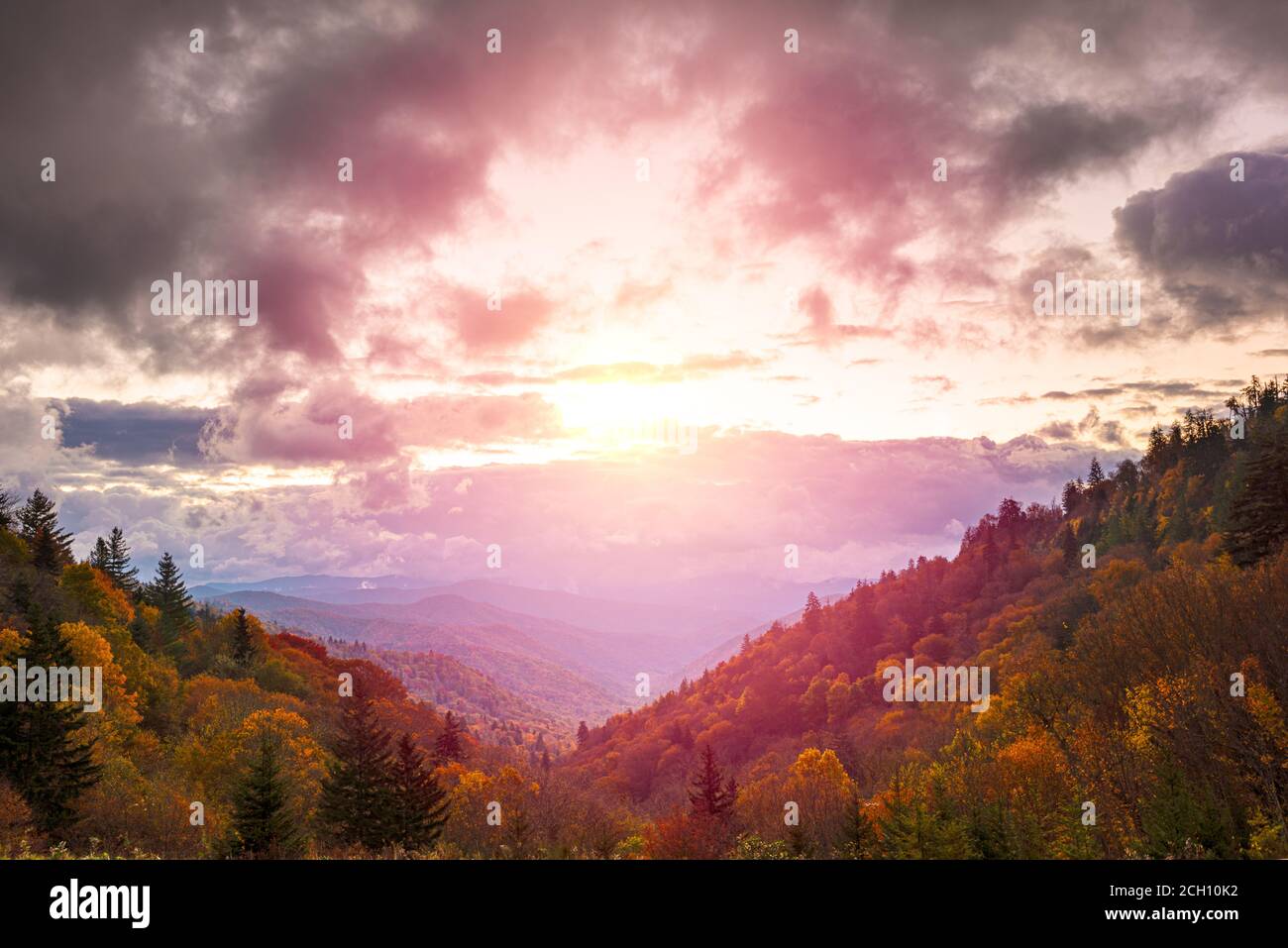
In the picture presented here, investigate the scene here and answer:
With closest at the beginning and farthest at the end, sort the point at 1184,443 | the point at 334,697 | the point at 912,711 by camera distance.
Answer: the point at 334,697 → the point at 912,711 → the point at 1184,443

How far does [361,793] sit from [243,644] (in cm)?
7560

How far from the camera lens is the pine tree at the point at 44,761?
146 feet

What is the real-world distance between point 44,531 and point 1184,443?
216m

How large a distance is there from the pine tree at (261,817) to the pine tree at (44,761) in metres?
15.1

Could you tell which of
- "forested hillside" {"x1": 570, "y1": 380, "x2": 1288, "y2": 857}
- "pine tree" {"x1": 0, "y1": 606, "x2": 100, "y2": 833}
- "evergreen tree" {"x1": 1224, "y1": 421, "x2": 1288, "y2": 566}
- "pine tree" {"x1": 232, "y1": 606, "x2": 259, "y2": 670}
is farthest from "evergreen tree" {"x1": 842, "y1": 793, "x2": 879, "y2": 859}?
"pine tree" {"x1": 232, "y1": 606, "x2": 259, "y2": 670}

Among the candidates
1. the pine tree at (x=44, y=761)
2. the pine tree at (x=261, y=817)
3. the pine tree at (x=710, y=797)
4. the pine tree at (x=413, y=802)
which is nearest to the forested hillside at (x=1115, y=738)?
the pine tree at (x=710, y=797)

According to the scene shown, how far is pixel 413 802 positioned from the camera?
173ft

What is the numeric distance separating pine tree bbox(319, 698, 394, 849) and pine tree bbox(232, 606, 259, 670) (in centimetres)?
6792

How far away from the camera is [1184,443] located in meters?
172

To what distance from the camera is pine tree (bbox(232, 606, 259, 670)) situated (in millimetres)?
112750
